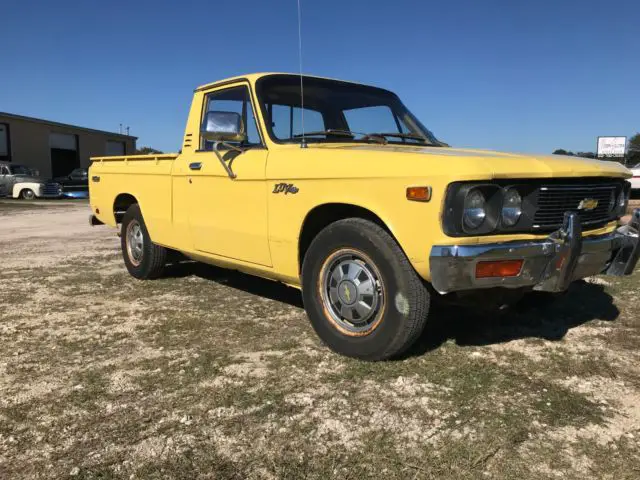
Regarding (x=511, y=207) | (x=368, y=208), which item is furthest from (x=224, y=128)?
(x=511, y=207)

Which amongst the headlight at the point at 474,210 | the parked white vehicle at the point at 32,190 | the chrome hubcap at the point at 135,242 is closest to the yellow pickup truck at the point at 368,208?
the headlight at the point at 474,210

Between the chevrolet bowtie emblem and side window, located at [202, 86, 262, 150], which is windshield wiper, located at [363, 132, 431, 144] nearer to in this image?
side window, located at [202, 86, 262, 150]

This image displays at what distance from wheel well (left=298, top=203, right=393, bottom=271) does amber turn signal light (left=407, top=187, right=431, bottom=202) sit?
35cm

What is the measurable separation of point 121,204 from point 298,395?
411cm

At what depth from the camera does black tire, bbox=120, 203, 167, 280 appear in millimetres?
5703

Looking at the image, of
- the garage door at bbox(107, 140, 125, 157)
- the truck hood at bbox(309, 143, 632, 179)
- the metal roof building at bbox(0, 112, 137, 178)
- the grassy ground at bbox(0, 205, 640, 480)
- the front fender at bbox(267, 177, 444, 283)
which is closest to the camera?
the grassy ground at bbox(0, 205, 640, 480)

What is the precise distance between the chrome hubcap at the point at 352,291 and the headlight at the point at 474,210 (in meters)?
0.64

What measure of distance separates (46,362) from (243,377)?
1.30 meters

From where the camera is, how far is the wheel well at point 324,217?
3404 millimetres

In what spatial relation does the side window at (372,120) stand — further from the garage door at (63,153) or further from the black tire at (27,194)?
the garage door at (63,153)

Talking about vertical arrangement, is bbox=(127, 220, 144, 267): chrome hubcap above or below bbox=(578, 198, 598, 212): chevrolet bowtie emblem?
below

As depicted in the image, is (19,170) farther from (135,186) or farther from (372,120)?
(372,120)

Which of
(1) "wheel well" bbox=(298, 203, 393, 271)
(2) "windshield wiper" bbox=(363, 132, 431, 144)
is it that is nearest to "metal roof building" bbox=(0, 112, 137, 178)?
(2) "windshield wiper" bbox=(363, 132, 431, 144)

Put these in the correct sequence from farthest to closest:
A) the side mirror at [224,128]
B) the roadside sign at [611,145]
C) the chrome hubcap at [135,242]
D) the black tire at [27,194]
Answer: the roadside sign at [611,145]
the black tire at [27,194]
the chrome hubcap at [135,242]
the side mirror at [224,128]
